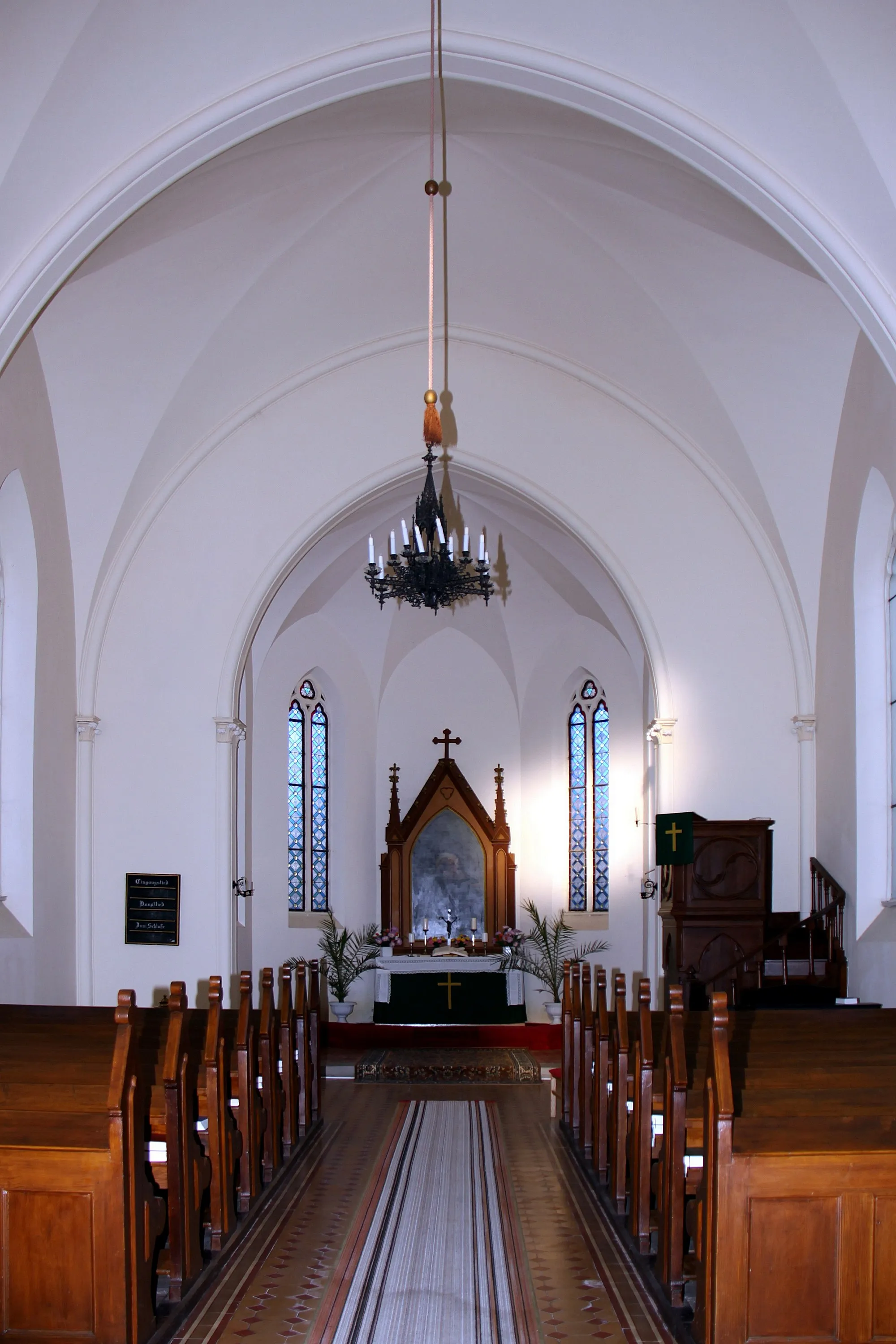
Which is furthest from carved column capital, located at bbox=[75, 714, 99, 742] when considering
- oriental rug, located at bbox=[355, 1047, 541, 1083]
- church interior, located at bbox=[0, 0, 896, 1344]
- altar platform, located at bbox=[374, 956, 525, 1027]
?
altar platform, located at bbox=[374, 956, 525, 1027]

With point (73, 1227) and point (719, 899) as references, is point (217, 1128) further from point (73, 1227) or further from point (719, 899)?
point (719, 899)

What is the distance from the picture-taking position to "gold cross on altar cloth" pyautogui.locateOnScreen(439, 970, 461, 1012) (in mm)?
17172

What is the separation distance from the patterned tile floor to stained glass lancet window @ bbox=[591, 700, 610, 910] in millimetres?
7580

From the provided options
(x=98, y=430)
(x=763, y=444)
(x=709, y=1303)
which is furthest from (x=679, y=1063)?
(x=98, y=430)

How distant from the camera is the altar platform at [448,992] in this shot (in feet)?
56.3

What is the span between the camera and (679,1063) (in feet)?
20.5

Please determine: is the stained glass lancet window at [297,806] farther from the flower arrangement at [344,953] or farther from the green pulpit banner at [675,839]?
the green pulpit banner at [675,839]

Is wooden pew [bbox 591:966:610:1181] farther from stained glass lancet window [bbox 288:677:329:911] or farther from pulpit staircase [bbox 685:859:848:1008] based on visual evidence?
stained glass lancet window [bbox 288:677:329:911]

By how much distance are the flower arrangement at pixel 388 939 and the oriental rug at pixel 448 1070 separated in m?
3.39

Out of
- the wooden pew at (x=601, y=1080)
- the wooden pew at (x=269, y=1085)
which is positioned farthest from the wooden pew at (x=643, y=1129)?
the wooden pew at (x=269, y=1085)

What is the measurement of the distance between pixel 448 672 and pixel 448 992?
4.76 meters

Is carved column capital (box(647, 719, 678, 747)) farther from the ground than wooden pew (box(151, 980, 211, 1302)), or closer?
farther from the ground

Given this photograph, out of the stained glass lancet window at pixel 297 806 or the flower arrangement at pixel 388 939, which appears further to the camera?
the stained glass lancet window at pixel 297 806

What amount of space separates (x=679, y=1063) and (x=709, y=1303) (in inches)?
50.5
